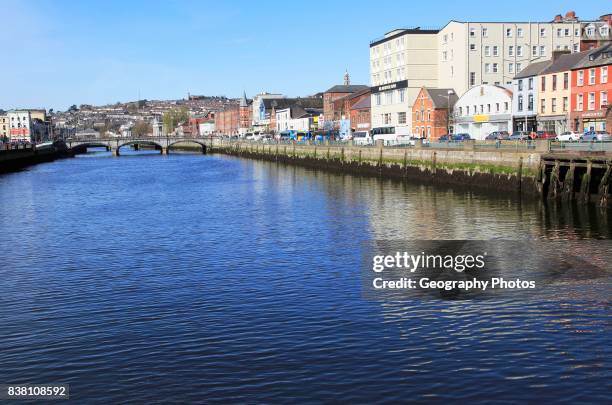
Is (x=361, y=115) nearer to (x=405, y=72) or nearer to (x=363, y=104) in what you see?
(x=363, y=104)

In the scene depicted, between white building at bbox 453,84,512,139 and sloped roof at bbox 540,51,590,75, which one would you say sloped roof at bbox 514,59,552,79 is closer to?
sloped roof at bbox 540,51,590,75

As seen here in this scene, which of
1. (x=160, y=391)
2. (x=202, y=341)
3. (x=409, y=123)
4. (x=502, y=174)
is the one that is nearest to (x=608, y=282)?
(x=202, y=341)

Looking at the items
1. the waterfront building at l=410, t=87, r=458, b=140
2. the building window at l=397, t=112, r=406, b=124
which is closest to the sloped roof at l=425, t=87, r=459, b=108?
the waterfront building at l=410, t=87, r=458, b=140

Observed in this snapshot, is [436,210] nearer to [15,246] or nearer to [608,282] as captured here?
[608,282]

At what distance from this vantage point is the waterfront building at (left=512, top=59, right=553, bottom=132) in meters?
82.1

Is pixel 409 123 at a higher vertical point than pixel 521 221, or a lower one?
higher

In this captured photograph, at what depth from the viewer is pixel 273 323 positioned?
62.8 ft

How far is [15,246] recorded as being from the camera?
3316cm

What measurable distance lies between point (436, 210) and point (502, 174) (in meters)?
11.6

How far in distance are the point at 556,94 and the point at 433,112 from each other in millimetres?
24011

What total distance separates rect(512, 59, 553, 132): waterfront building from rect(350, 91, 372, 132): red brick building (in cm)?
4257

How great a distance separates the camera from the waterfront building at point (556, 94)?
76.1 meters

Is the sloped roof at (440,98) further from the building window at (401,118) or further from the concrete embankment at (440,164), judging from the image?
the concrete embankment at (440,164)

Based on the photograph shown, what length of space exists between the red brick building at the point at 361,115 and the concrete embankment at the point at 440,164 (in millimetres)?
21881
